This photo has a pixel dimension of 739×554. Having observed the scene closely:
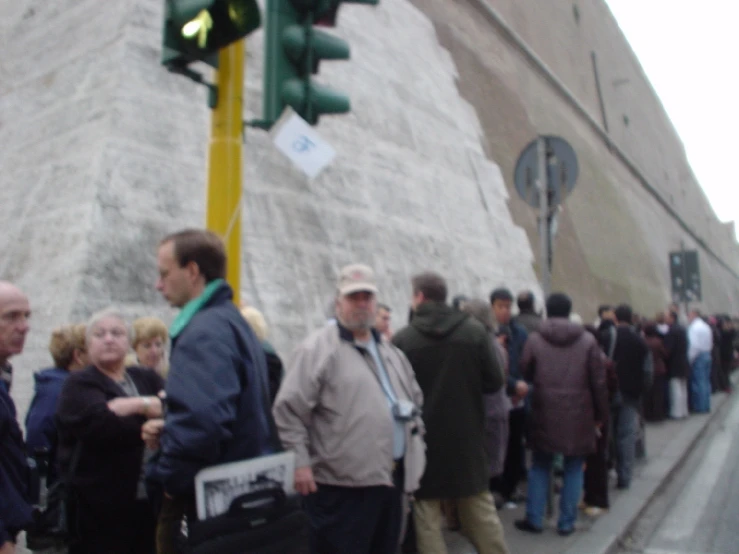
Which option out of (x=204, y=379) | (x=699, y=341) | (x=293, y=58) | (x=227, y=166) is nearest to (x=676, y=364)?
(x=699, y=341)

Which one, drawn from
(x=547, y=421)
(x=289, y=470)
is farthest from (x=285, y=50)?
(x=547, y=421)

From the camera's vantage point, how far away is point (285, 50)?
12.4ft

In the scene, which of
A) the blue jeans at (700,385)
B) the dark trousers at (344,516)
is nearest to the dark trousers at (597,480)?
the dark trousers at (344,516)

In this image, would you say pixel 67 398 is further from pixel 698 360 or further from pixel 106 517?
pixel 698 360

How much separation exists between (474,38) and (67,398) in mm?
15614

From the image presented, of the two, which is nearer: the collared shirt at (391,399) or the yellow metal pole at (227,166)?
the collared shirt at (391,399)

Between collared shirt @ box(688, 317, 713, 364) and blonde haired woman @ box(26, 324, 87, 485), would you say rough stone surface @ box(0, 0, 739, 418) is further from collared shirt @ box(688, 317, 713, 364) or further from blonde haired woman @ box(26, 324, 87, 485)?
A: collared shirt @ box(688, 317, 713, 364)

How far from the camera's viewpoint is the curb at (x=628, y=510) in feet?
16.7

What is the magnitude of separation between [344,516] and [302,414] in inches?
18.8

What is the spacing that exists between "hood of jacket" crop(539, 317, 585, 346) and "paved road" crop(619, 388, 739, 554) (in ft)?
5.06

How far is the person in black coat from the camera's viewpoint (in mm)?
11641

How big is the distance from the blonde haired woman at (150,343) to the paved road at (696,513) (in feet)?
11.5

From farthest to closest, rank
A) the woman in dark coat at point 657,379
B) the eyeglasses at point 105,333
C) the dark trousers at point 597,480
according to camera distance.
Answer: the woman in dark coat at point 657,379 → the dark trousers at point 597,480 → the eyeglasses at point 105,333

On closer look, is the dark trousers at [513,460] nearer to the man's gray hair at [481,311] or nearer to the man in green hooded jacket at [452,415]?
the man's gray hair at [481,311]
